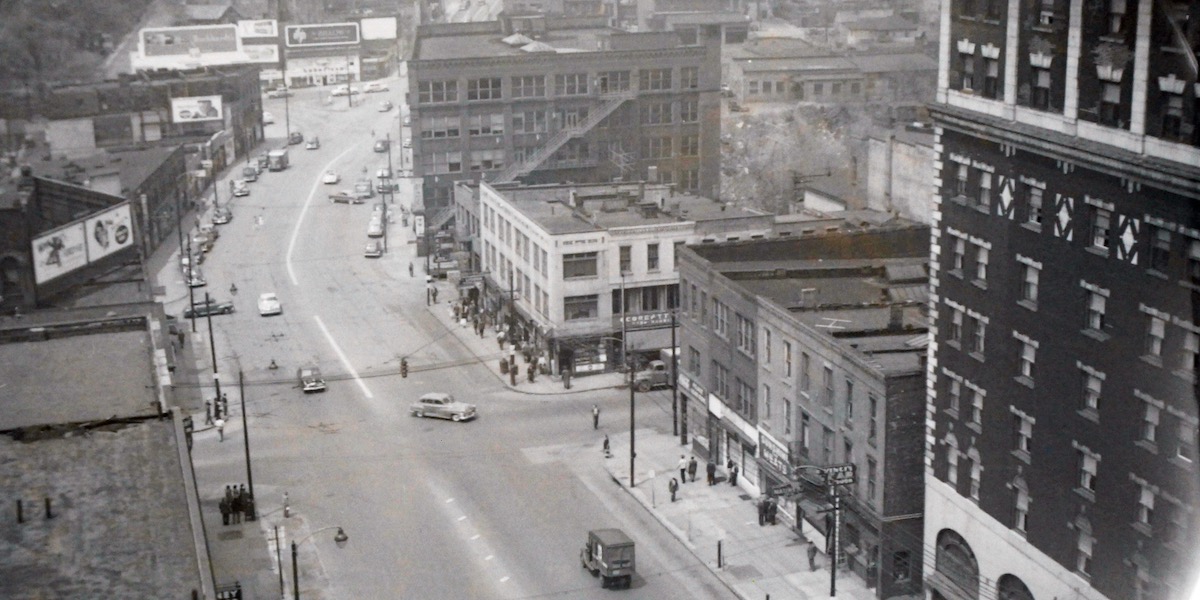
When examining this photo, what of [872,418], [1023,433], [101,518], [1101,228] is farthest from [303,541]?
[1101,228]

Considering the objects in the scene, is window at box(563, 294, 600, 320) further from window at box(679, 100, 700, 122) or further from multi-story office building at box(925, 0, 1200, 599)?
window at box(679, 100, 700, 122)

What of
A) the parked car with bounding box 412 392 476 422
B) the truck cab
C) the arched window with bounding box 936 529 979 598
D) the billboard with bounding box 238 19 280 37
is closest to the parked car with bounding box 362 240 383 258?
the parked car with bounding box 412 392 476 422

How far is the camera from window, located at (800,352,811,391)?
47.3m

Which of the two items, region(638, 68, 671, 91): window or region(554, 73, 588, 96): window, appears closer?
region(554, 73, 588, 96): window

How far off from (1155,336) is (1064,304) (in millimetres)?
3144

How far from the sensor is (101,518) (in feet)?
110

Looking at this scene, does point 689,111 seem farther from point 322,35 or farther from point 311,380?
point 322,35

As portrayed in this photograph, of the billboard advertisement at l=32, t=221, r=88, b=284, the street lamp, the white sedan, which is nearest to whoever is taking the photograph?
the street lamp

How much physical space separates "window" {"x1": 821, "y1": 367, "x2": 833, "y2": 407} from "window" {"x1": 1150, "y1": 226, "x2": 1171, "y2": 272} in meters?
14.5

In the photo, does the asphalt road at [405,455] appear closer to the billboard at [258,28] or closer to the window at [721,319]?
the window at [721,319]

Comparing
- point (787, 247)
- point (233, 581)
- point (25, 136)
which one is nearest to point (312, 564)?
point (233, 581)

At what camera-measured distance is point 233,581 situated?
1745 inches

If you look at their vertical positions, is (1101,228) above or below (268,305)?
above

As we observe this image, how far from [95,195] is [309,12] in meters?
114
